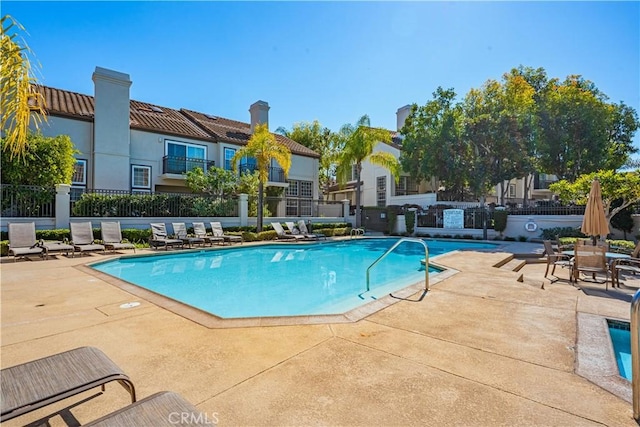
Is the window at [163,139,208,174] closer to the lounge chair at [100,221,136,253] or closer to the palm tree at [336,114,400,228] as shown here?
the lounge chair at [100,221,136,253]

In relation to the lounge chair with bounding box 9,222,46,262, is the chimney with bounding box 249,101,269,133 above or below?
above

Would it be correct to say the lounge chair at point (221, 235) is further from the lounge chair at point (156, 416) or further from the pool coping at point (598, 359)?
the lounge chair at point (156, 416)

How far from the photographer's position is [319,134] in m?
35.9

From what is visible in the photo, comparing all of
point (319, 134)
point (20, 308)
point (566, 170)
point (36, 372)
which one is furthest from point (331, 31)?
point (319, 134)

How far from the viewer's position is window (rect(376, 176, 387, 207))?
28672mm

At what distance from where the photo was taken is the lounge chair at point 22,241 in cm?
976

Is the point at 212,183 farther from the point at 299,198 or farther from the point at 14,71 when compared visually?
the point at 14,71

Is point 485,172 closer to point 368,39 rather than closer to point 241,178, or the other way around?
point 368,39

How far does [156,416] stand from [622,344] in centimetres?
535

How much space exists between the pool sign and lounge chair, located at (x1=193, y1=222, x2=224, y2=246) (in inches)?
584

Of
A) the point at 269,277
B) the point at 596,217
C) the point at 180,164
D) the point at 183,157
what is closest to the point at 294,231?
the point at 180,164

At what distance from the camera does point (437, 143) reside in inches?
899

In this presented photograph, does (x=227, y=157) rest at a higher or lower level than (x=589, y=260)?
higher

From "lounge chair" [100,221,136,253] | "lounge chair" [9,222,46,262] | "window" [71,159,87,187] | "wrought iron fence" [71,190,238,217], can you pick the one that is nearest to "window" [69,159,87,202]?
"window" [71,159,87,187]
